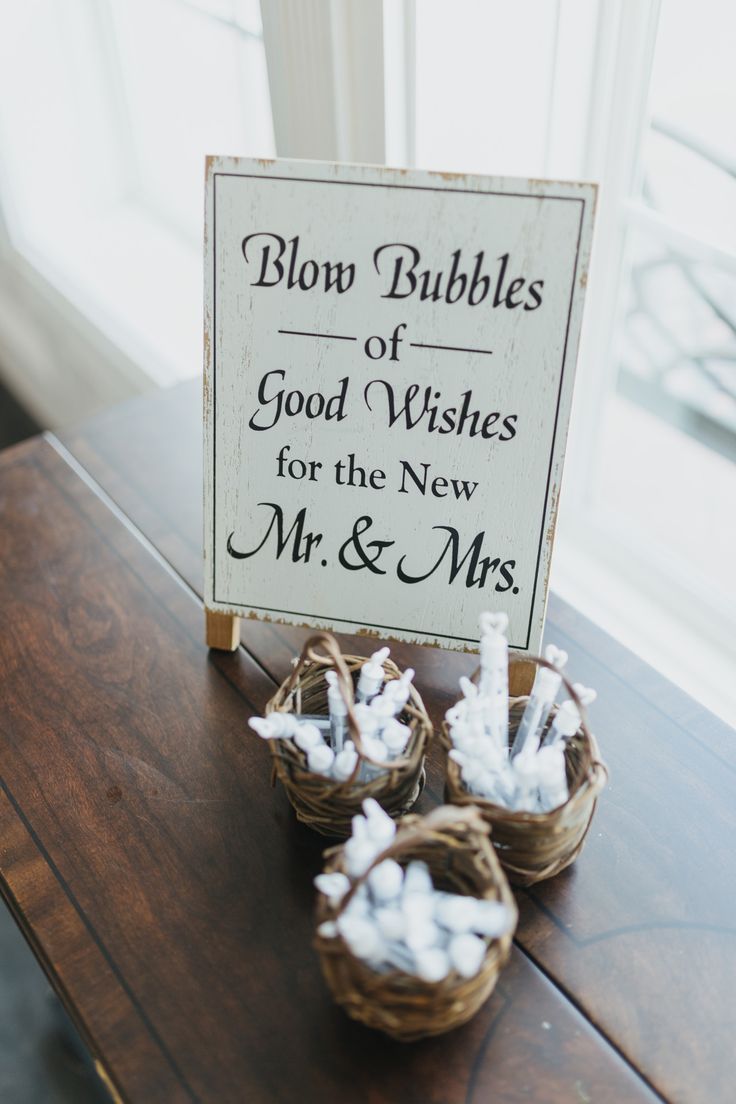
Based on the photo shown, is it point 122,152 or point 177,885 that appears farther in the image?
point 122,152

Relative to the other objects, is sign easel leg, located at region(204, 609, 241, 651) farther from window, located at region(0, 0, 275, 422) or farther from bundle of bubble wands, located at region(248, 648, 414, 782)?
window, located at region(0, 0, 275, 422)

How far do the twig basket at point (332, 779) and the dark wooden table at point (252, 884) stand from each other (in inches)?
2.0

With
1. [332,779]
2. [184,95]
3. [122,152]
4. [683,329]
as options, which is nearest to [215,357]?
[332,779]

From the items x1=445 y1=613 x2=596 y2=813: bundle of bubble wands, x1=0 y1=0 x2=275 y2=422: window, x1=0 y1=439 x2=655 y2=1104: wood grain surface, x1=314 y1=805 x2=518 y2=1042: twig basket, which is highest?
x1=0 y1=0 x2=275 y2=422: window

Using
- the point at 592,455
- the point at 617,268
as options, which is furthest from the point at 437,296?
the point at 592,455

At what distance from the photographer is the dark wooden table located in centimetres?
73

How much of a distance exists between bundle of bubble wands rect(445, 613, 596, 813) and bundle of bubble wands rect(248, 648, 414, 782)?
0.16 feet

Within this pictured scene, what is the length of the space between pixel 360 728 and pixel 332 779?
0.15 feet

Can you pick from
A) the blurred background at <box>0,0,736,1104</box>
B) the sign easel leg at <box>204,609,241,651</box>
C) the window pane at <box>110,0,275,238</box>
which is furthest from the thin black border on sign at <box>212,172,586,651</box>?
the window pane at <box>110,0,275,238</box>

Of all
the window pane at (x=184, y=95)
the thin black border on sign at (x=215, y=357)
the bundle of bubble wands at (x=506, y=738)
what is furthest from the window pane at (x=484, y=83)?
the bundle of bubble wands at (x=506, y=738)

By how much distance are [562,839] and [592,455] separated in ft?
2.62

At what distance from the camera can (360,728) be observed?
2.59 feet

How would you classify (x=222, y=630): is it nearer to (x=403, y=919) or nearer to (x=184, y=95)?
(x=403, y=919)

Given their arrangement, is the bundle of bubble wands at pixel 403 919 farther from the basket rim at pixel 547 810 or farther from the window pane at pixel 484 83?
the window pane at pixel 484 83
